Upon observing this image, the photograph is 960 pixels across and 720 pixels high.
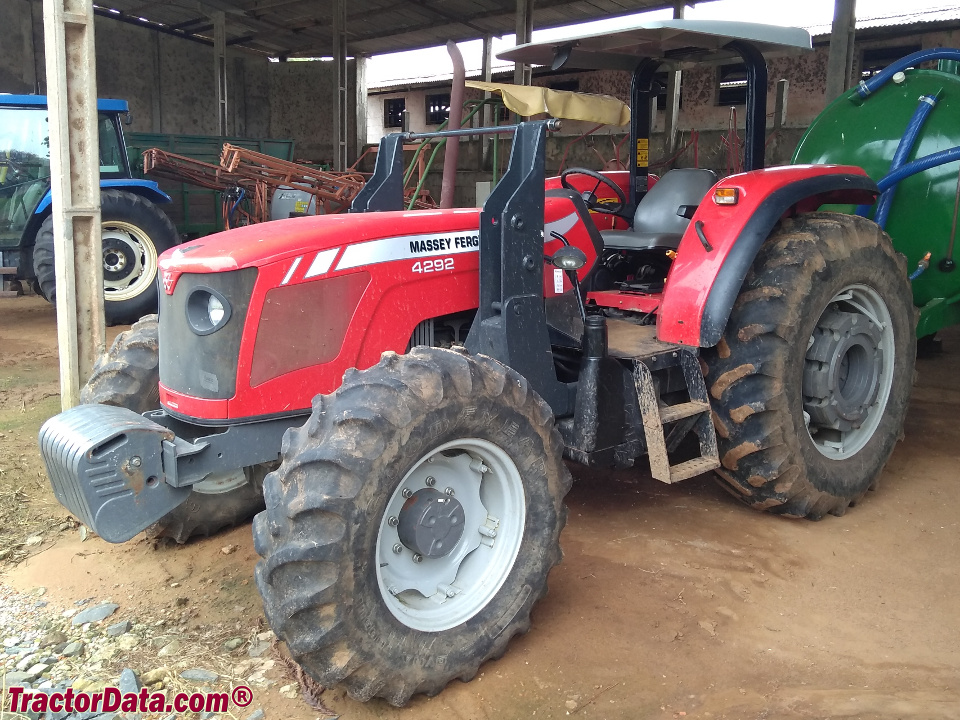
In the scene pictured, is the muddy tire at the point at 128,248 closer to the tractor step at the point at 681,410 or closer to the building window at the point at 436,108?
the tractor step at the point at 681,410

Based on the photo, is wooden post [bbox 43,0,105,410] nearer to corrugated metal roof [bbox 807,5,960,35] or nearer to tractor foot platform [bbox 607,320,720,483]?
tractor foot platform [bbox 607,320,720,483]

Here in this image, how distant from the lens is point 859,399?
12.2 feet

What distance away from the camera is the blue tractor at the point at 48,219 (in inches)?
304

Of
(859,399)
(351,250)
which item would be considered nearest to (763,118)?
(859,399)

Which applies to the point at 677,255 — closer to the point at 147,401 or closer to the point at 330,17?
the point at 147,401

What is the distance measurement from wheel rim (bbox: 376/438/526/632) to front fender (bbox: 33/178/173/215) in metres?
6.64

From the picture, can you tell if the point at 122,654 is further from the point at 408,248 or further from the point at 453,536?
the point at 408,248

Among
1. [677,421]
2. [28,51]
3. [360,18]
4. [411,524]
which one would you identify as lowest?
[411,524]

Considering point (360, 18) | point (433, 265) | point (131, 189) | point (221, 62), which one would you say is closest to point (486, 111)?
point (360, 18)

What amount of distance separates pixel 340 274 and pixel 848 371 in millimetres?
2396

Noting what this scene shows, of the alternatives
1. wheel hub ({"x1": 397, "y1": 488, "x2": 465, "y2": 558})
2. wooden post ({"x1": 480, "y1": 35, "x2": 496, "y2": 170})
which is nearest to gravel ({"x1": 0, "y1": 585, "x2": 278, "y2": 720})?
wheel hub ({"x1": 397, "y1": 488, "x2": 465, "y2": 558})

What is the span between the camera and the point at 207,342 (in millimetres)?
2496

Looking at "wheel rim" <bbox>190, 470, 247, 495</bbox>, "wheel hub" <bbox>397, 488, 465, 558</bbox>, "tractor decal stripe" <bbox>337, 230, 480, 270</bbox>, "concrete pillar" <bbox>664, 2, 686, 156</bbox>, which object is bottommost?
"wheel rim" <bbox>190, 470, 247, 495</bbox>

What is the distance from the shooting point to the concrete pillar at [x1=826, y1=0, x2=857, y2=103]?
34.2 ft
